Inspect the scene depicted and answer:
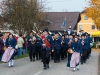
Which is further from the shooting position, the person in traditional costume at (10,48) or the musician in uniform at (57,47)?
the musician in uniform at (57,47)

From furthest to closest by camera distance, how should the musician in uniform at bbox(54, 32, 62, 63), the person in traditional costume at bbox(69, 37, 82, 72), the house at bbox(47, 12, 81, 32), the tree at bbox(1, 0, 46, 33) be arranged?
the house at bbox(47, 12, 81, 32) < the tree at bbox(1, 0, 46, 33) < the musician in uniform at bbox(54, 32, 62, 63) < the person in traditional costume at bbox(69, 37, 82, 72)

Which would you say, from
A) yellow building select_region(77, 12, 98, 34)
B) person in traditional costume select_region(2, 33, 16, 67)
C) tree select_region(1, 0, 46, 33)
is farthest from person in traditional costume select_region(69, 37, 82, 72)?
yellow building select_region(77, 12, 98, 34)

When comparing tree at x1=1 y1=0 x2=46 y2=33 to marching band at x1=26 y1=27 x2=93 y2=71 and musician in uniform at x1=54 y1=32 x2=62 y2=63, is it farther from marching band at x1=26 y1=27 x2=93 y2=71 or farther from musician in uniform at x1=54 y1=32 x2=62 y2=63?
musician in uniform at x1=54 y1=32 x2=62 y2=63

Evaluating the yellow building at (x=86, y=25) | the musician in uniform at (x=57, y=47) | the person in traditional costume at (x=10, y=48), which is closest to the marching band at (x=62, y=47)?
the musician in uniform at (x=57, y=47)

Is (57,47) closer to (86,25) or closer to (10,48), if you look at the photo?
(10,48)

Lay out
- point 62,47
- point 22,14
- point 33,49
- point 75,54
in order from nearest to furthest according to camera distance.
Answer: point 75,54 < point 33,49 < point 62,47 < point 22,14

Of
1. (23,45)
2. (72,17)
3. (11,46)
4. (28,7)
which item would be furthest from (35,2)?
(72,17)

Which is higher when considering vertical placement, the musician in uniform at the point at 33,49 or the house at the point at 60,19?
the house at the point at 60,19

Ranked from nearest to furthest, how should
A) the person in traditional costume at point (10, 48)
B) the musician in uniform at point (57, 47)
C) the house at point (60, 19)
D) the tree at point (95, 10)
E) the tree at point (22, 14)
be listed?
1. the person in traditional costume at point (10, 48)
2. the musician in uniform at point (57, 47)
3. the tree at point (95, 10)
4. the tree at point (22, 14)
5. the house at point (60, 19)

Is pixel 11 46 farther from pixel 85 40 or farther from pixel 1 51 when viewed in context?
pixel 85 40

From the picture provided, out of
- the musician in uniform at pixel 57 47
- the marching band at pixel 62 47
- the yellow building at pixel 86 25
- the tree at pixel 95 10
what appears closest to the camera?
the marching band at pixel 62 47

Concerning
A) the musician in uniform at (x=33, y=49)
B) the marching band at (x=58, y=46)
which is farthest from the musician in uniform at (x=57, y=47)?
the musician in uniform at (x=33, y=49)

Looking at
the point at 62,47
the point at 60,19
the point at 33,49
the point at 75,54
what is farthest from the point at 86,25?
the point at 75,54

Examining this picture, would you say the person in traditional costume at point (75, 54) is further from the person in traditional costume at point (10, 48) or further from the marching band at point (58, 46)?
the person in traditional costume at point (10, 48)
